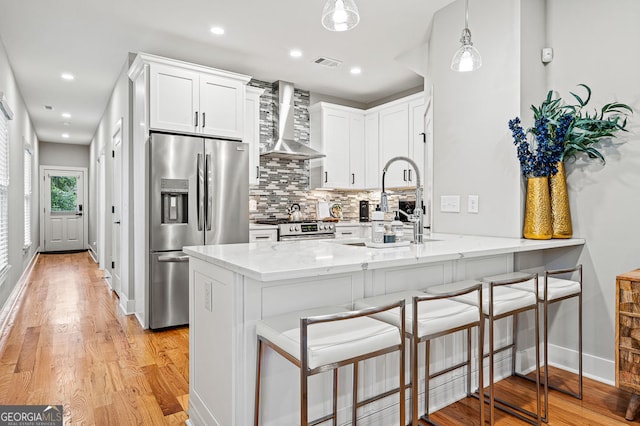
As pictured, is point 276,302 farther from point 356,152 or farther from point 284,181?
point 356,152

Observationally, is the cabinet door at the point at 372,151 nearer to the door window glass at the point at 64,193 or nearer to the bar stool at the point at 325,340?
the bar stool at the point at 325,340

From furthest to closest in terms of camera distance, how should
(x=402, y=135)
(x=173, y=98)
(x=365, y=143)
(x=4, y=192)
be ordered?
(x=365, y=143)
(x=402, y=135)
(x=4, y=192)
(x=173, y=98)

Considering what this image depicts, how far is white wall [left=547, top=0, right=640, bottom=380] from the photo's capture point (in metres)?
2.37

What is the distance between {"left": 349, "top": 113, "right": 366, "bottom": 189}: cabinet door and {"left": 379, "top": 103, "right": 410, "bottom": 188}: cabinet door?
0.34m

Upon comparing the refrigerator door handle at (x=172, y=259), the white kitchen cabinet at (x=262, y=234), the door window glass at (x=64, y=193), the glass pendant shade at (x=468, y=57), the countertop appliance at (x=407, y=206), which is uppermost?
the glass pendant shade at (x=468, y=57)

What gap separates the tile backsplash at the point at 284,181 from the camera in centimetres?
500

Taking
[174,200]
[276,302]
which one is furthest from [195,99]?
[276,302]

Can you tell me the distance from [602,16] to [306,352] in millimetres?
2829

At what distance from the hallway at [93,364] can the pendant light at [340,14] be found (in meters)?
2.14

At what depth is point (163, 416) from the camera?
2.08 meters

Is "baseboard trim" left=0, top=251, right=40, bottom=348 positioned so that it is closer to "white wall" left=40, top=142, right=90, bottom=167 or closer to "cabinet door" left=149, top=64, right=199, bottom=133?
"cabinet door" left=149, top=64, right=199, bottom=133

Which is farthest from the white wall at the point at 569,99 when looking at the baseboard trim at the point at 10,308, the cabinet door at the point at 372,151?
the baseboard trim at the point at 10,308

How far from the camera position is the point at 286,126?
199 inches

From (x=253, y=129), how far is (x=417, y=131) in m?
2.01
